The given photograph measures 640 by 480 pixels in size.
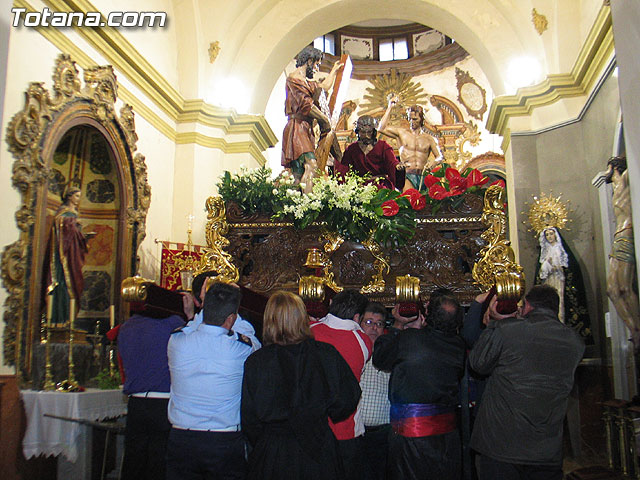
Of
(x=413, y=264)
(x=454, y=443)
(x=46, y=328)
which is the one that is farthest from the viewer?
(x=46, y=328)

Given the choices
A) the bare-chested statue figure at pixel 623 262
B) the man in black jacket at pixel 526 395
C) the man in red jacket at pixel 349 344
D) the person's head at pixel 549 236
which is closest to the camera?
the man in black jacket at pixel 526 395

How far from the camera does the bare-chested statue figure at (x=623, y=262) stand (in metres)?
6.70

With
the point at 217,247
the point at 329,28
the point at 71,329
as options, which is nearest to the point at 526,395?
the point at 217,247

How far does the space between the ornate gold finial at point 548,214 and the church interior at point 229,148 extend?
41 mm

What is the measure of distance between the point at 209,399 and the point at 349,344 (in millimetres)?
934

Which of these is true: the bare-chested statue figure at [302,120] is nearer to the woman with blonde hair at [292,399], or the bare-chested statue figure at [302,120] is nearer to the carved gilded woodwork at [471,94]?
the woman with blonde hair at [292,399]

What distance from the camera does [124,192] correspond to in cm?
836

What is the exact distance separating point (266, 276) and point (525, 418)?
259 centimetres

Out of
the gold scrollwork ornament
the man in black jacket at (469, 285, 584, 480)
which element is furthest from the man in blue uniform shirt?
the gold scrollwork ornament

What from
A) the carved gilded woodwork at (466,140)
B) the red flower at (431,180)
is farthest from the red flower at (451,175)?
the carved gilded woodwork at (466,140)

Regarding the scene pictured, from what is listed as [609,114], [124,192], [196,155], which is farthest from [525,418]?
[196,155]

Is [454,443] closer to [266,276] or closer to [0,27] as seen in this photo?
[266,276]

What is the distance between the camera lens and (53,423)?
19.6ft

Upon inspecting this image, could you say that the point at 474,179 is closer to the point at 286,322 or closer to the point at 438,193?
the point at 438,193
